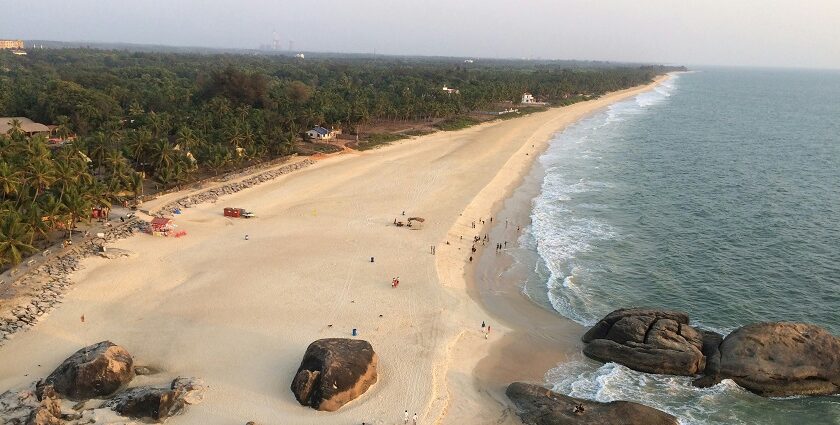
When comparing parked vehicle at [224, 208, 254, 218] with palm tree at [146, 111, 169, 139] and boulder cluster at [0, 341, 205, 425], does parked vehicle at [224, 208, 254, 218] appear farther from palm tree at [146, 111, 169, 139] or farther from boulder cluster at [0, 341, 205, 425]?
palm tree at [146, 111, 169, 139]

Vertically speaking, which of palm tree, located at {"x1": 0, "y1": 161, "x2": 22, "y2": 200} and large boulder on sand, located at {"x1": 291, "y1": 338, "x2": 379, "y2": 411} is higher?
palm tree, located at {"x1": 0, "y1": 161, "x2": 22, "y2": 200}

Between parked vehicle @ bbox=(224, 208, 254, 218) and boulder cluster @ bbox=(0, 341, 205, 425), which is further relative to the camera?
parked vehicle @ bbox=(224, 208, 254, 218)

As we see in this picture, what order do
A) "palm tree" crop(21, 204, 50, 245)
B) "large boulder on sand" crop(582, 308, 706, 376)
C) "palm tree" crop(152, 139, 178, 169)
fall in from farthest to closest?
1. "palm tree" crop(152, 139, 178, 169)
2. "palm tree" crop(21, 204, 50, 245)
3. "large boulder on sand" crop(582, 308, 706, 376)

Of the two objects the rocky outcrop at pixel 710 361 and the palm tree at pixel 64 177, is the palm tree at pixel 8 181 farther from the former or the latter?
the rocky outcrop at pixel 710 361

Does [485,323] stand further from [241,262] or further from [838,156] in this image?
[838,156]

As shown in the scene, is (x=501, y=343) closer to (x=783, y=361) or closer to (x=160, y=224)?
(x=783, y=361)

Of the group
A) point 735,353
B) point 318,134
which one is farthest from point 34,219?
point 318,134

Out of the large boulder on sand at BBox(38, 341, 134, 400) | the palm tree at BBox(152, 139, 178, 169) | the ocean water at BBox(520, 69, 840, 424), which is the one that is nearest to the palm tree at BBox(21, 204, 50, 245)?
the large boulder on sand at BBox(38, 341, 134, 400)
